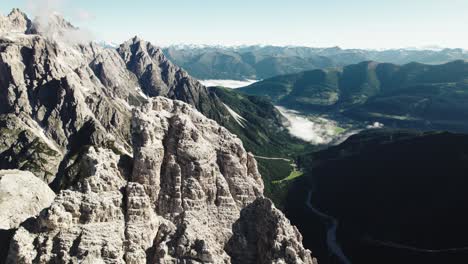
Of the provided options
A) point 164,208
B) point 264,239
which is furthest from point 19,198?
point 264,239

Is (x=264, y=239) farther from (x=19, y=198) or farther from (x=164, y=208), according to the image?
(x=19, y=198)

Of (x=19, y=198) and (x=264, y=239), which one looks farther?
(x=19, y=198)

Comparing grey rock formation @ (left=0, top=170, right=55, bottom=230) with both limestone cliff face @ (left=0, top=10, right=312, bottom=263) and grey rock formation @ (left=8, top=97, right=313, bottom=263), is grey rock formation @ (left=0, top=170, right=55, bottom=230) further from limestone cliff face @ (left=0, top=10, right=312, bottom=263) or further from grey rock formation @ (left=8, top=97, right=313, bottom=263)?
grey rock formation @ (left=8, top=97, right=313, bottom=263)

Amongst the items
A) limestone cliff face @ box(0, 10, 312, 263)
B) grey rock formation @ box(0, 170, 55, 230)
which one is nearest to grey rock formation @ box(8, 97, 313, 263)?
limestone cliff face @ box(0, 10, 312, 263)

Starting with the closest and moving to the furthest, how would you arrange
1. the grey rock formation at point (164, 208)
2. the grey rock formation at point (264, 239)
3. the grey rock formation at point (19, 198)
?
the grey rock formation at point (164, 208) < the grey rock formation at point (264, 239) < the grey rock formation at point (19, 198)

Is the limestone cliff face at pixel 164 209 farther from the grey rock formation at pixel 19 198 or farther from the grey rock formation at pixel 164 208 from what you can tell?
the grey rock formation at pixel 19 198

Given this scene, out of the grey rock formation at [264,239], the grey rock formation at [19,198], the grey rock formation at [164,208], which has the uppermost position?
the grey rock formation at [164,208]

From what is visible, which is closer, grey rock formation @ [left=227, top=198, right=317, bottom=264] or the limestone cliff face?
the limestone cliff face

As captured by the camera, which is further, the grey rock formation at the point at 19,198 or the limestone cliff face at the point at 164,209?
the grey rock formation at the point at 19,198

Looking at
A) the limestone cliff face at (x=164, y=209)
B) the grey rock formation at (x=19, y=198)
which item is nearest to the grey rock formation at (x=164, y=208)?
the limestone cliff face at (x=164, y=209)
